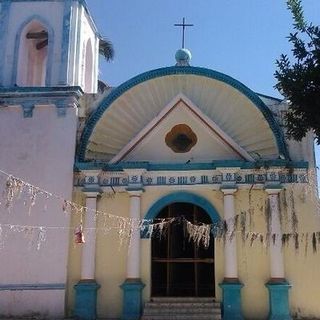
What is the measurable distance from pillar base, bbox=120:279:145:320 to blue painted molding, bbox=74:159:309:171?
9.22 feet

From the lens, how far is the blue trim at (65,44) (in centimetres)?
1452

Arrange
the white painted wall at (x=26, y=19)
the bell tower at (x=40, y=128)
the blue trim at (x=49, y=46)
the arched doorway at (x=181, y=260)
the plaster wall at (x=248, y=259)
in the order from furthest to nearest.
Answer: the white painted wall at (x=26, y=19)
the blue trim at (x=49, y=46)
the arched doorway at (x=181, y=260)
the bell tower at (x=40, y=128)
the plaster wall at (x=248, y=259)

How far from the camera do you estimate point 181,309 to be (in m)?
12.4

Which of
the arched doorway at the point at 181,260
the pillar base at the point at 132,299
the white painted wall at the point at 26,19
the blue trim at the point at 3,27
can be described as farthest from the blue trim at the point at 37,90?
the pillar base at the point at 132,299

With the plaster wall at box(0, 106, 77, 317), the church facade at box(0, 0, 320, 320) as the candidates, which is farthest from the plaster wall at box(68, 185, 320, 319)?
the plaster wall at box(0, 106, 77, 317)

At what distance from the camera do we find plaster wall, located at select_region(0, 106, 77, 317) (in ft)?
42.4

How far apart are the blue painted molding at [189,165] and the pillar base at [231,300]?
109 inches

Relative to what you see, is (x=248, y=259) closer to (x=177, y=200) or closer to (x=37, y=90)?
(x=177, y=200)

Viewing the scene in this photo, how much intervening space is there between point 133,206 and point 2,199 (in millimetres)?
3458

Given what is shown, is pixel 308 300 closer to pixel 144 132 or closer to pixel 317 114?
pixel 144 132

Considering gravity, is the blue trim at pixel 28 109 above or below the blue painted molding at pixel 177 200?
above

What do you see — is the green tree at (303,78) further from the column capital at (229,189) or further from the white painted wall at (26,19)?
the white painted wall at (26,19)

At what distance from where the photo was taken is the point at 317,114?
6.97 meters

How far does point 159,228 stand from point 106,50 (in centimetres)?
850
